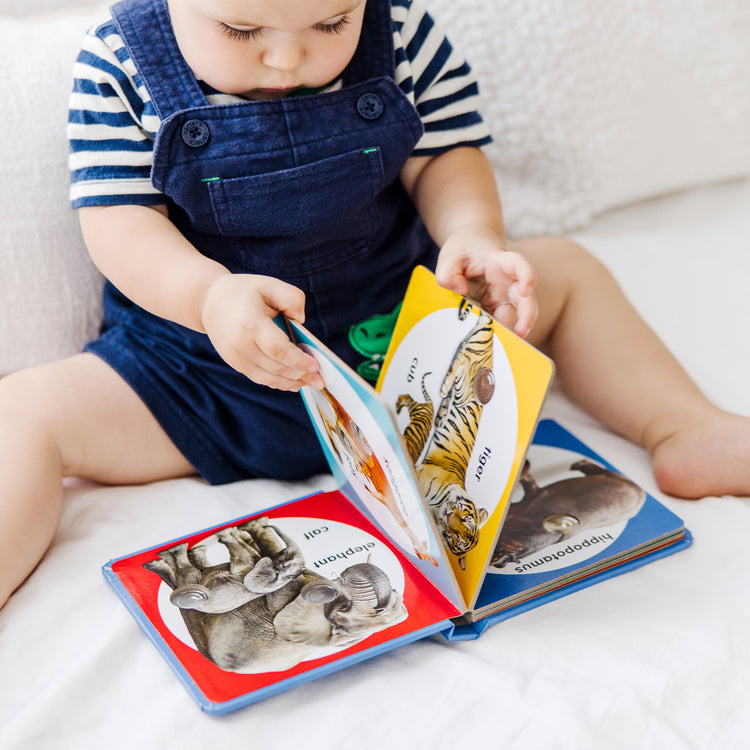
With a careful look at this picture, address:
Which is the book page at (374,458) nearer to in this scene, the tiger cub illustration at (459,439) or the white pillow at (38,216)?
the tiger cub illustration at (459,439)

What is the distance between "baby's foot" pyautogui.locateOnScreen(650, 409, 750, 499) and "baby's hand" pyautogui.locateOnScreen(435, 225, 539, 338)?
0.59ft

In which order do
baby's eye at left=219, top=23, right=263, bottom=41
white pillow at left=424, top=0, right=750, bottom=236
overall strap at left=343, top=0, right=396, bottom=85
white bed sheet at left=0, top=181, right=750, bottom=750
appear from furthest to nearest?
white pillow at left=424, top=0, right=750, bottom=236 < overall strap at left=343, top=0, right=396, bottom=85 < baby's eye at left=219, top=23, right=263, bottom=41 < white bed sheet at left=0, top=181, right=750, bottom=750

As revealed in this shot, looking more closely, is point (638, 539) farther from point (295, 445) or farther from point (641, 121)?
point (641, 121)

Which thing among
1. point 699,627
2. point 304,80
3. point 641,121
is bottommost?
point 699,627

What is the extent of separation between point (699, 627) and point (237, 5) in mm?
509

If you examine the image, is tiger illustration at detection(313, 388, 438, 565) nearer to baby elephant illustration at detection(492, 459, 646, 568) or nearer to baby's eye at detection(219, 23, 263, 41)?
baby elephant illustration at detection(492, 459, 646, 568)

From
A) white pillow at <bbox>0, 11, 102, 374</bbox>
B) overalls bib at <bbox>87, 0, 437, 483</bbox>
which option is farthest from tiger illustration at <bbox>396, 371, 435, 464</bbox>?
white pillow at <bbox>0, 11, 102, 374</bbox>

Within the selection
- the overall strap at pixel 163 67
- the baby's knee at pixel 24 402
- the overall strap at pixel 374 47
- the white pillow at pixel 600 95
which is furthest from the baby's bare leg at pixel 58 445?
the white pillow at pixel 600 95

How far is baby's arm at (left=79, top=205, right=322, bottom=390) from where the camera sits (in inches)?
22.4

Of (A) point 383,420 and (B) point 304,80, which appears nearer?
(A) point 383,420

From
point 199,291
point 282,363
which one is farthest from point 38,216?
point 282,363

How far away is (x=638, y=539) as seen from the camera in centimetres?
62

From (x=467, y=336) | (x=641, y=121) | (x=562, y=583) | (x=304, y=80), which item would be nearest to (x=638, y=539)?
(x=562, y=583)

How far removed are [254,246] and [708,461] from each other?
408 mm
